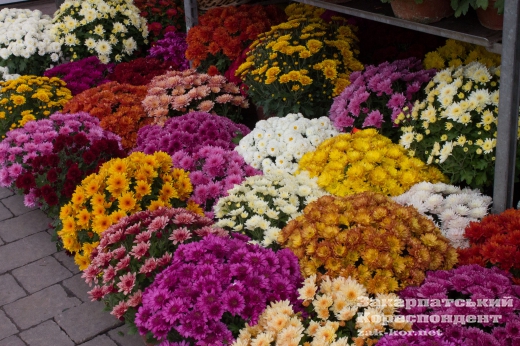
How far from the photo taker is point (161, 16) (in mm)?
6789

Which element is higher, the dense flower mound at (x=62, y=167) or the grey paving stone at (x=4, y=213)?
the dense flower mound at (x=62, y=167)

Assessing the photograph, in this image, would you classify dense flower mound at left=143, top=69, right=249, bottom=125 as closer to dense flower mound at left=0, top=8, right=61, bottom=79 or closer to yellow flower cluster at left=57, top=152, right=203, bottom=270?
yellow flower cluster at left=57, top=152, right=203, bottom=270

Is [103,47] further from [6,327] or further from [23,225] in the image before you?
[6,327]

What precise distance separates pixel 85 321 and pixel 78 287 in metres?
0.39

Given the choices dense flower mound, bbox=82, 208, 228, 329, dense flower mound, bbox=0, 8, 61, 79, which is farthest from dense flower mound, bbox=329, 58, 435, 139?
dense flower mound, bbox=0, 8, 61, 79

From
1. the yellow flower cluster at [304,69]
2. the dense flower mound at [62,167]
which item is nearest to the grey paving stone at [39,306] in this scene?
the dense flower mound at [62,167]

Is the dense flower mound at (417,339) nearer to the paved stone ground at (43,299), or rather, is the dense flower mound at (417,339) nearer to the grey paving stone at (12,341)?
the paved stone ground at (43,299)

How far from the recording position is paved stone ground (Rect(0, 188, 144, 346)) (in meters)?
3.50

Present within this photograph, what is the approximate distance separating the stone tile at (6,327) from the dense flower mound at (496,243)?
2.63 metres

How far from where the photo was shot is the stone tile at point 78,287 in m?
3.86

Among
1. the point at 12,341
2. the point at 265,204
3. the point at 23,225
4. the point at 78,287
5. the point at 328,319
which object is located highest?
the point at 265,204

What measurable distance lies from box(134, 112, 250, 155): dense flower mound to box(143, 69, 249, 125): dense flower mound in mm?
274

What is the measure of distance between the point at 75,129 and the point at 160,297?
232cm

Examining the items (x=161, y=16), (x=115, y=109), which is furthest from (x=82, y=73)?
(x=161, y=16)
